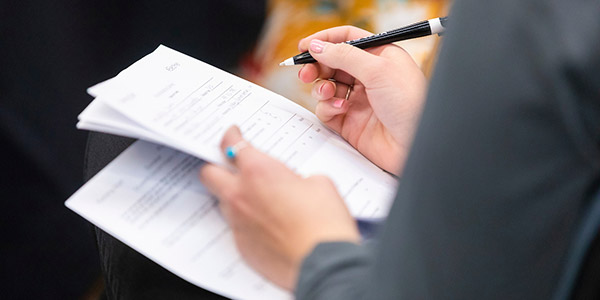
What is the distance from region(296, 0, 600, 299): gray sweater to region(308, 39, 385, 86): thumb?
0.31 m

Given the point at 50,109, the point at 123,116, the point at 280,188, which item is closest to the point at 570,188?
the point at 280,188

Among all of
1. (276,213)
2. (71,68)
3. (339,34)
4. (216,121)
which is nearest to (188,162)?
(216,121)

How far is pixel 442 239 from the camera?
34 centimetres

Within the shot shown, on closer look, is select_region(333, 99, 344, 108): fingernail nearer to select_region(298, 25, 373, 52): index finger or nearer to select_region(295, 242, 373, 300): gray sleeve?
select_region(298, 25, 373, 52): index finger

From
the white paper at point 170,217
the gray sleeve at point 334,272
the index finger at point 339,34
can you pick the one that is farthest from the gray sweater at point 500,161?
the index finger at point 339,34

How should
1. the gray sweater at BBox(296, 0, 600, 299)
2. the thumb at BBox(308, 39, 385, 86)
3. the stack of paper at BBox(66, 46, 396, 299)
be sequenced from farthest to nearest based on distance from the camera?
the thumb at BBox(308, 39, 385, 86) < the stack of paper at BBox(66, 46, 396, 299) < the gray sweater at BBox(296, 0, 600, 299)

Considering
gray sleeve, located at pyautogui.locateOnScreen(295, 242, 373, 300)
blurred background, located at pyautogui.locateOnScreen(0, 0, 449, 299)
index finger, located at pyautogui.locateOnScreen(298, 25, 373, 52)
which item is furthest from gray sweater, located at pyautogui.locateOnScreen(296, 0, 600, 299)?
blurred background, located at pyautogui.locateOnScreen(0, 0, 449, 299)

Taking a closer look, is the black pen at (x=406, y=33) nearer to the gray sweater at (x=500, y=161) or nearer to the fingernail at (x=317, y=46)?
the fingernail at (x=317, y=46)

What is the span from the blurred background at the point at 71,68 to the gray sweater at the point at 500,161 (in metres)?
0.70

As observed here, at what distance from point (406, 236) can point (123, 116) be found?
0.31 meters

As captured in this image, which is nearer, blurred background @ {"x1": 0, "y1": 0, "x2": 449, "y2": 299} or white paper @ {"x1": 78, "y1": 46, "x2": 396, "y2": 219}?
white paper @ {"x1": 78, "y1": 46, "x2": 396, "y2": 219}

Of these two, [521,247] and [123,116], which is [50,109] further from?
[521,247]

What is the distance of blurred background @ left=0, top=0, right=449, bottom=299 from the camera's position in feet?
2.91

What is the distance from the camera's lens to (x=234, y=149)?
1.69 ft
